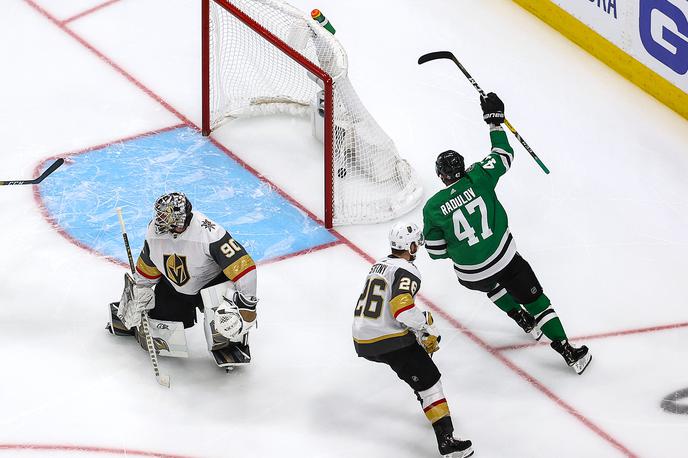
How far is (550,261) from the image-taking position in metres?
6.85

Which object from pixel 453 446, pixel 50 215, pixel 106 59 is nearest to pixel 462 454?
pixel 453 446

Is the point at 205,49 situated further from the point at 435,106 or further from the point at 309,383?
the point at 309,383

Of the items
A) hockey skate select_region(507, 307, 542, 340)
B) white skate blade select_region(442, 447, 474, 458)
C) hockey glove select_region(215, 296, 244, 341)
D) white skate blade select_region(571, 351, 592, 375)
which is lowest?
white skate blade select_region(442, 447, 474, 458)

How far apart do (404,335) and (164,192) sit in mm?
2164

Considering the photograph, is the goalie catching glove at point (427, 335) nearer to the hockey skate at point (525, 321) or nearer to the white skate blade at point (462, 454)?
the white skate blade at point (462, 454)

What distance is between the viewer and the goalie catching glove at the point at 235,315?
5.79 meters

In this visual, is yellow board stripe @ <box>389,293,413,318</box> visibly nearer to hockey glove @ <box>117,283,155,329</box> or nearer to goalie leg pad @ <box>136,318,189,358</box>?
goalie leg pad @ <box>136,318,189,358</box>

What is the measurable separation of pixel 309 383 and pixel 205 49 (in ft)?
7.72

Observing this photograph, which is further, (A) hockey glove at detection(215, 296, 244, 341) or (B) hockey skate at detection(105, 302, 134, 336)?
(B) hockey skate at detection(105, 302, 134, 336)

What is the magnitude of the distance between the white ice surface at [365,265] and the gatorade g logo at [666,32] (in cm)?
32

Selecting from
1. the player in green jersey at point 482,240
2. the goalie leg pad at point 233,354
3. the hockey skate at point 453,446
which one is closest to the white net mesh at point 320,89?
the player in green jersey at point 482,240

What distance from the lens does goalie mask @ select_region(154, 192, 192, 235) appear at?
18.7ft

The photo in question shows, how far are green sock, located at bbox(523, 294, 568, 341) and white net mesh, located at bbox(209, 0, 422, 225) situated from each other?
1269 millimetres

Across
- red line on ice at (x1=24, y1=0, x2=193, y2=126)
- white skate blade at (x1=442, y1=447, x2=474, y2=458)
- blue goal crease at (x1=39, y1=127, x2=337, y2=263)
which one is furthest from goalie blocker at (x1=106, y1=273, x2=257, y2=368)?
red line on ice at (x1=24, y1=0, x2=193, y2=126)
